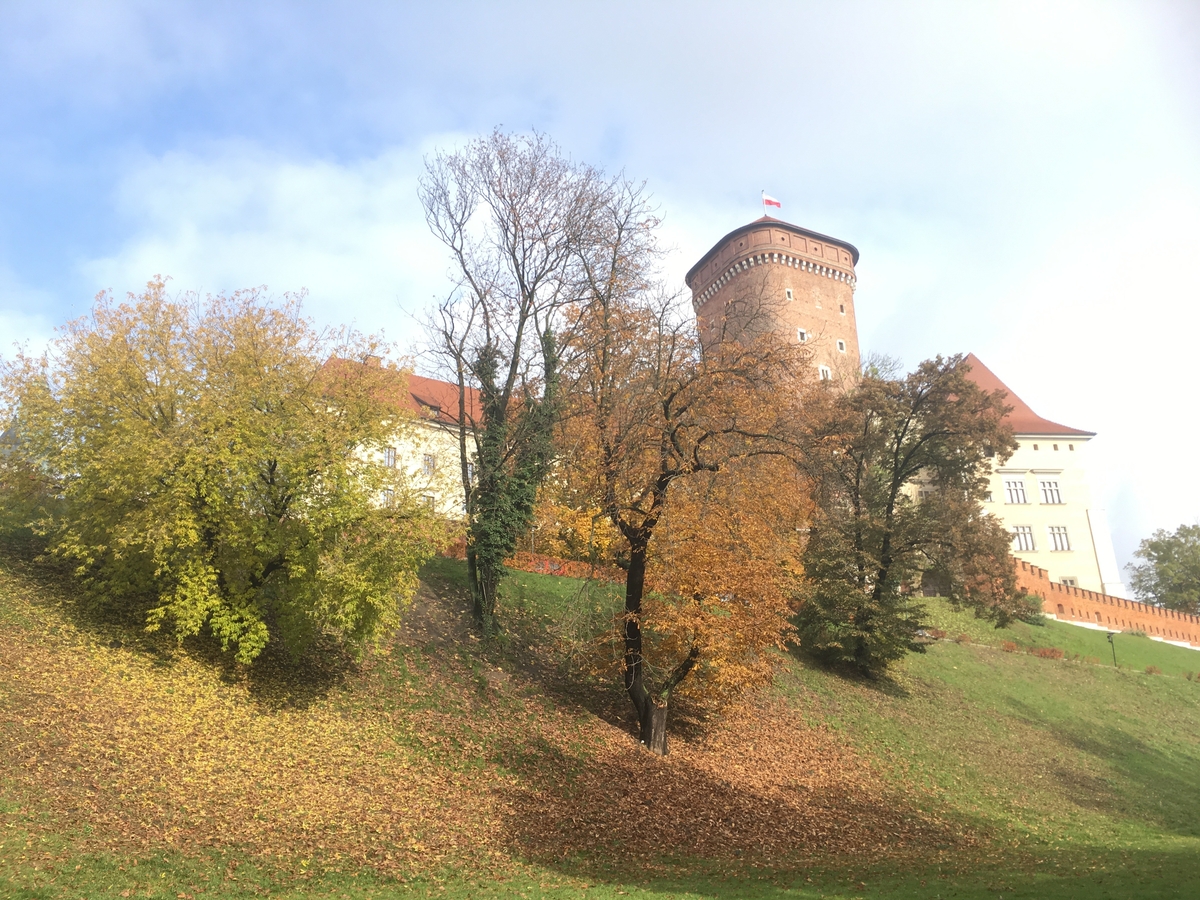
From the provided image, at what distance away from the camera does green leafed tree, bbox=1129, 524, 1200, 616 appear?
51.4 m

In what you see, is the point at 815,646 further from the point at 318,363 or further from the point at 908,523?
the point at 318,363

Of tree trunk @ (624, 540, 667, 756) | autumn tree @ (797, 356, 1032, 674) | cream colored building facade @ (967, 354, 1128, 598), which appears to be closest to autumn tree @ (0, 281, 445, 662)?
tree trunk @ (624, 540, 667, 756)

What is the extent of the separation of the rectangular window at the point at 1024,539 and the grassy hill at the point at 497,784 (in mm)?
29765

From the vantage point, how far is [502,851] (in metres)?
10.4

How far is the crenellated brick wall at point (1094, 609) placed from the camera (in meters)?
40.7

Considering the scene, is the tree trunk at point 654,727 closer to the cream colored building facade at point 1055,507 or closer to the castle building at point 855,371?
the castle building at point 855,371

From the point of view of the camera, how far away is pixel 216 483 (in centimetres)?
1301

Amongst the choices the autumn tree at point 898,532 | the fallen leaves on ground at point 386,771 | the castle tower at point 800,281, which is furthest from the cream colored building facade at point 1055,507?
the fallen leaves on ground at point 386,771

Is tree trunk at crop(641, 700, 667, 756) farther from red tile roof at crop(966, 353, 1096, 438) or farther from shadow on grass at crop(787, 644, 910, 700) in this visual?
red tile roof at crop(966, 353, 1096, 438)

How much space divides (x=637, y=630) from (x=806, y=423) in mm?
11007

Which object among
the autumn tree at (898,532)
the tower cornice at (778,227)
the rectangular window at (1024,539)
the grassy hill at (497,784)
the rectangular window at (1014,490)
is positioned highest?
the tower cornice at (778,227)

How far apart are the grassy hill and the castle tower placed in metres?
29.4

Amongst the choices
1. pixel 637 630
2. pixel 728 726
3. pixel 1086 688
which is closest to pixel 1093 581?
pixel 1086 688

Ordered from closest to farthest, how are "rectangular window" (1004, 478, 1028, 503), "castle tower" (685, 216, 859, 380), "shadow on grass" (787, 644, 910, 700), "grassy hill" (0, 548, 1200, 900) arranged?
"grassy hill" (0, 548, 1200, 900)
"shadow on grass" (787, 644, 910, 700)
"castle tower" (685, 216, 859, 380)
"rectangular window" (1004, 478, 1028, 503)
